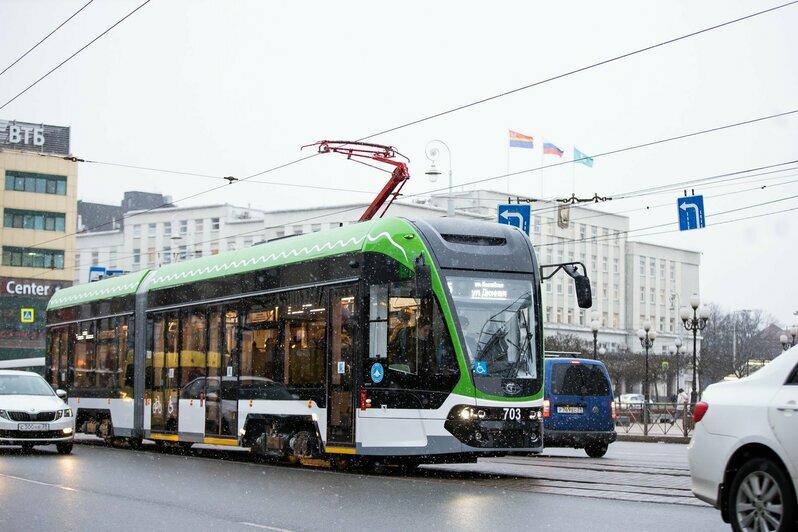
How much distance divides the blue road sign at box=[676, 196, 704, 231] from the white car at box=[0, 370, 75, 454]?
16062 mm

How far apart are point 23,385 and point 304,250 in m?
7.47

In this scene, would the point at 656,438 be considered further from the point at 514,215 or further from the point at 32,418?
the point at 32,418

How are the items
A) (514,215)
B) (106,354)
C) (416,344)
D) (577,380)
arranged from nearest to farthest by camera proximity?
(416,344) → (577,380) → (106,354) → (514,215)

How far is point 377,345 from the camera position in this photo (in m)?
16.5

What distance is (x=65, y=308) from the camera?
29.7 metres

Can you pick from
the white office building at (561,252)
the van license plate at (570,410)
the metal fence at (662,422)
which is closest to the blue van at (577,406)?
the van license plate at (570,410)

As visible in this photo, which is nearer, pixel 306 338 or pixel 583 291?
pixel 583 291

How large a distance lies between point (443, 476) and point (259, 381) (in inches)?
170

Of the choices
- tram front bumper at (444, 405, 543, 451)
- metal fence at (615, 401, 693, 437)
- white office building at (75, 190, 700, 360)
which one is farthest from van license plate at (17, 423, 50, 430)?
white office building at (75, 190, 700, 360)

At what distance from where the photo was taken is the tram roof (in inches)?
1032

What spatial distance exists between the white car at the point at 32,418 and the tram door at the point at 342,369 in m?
6.88

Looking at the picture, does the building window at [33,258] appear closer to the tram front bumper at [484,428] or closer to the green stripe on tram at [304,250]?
the green stripe on tram at [304,250]

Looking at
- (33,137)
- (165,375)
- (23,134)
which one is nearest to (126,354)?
(165,375)

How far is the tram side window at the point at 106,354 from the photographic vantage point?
26422mm
